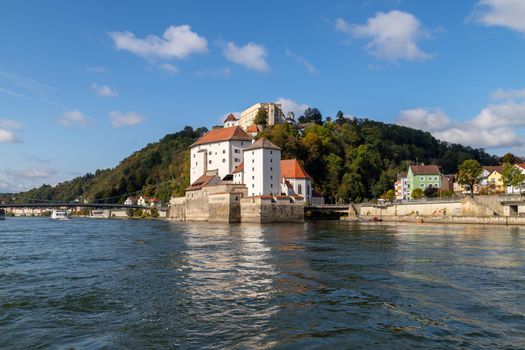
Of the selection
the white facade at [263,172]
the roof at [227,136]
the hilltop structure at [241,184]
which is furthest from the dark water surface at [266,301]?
the roof at [227,136]

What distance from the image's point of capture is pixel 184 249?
81.8ft

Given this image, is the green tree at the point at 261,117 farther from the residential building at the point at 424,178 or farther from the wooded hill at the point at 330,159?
the residential building at the point at 424,178

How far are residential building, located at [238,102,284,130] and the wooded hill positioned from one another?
6564 millimetres

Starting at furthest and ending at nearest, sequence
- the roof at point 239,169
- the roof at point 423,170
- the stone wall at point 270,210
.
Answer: the roof at point 423,170, the roof at point 239,169, the stone wall at point 270,210

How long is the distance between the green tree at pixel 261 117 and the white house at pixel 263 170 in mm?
45002

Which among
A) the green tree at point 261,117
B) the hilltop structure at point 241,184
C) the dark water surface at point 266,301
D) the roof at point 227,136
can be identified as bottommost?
the dark water surface at point 266,301

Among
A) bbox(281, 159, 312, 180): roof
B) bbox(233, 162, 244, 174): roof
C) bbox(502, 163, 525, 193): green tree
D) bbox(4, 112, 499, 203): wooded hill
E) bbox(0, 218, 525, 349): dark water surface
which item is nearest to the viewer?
bbox(0, 218, 525, 349): dark water surface

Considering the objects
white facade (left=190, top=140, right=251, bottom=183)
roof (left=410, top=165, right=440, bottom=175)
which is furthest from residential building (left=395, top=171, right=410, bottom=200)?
white facade (left=190, top=140, right=251, bottom=183)

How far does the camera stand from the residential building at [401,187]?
95.3 meters

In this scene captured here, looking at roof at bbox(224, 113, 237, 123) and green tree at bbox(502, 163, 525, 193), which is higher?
roof at bbox(224, 113, 237, 123)

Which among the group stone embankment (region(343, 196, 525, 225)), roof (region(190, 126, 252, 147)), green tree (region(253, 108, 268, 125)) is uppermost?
green tree (region(253, 108, 268, 125))

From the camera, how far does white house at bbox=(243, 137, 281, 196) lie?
59219mm

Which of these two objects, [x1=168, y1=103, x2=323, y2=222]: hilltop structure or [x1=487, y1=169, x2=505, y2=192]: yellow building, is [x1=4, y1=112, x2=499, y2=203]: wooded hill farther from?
[x1=487, y1=169, x2=505, y2=192]: yellow building

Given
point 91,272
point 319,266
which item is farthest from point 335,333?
point 91,272
